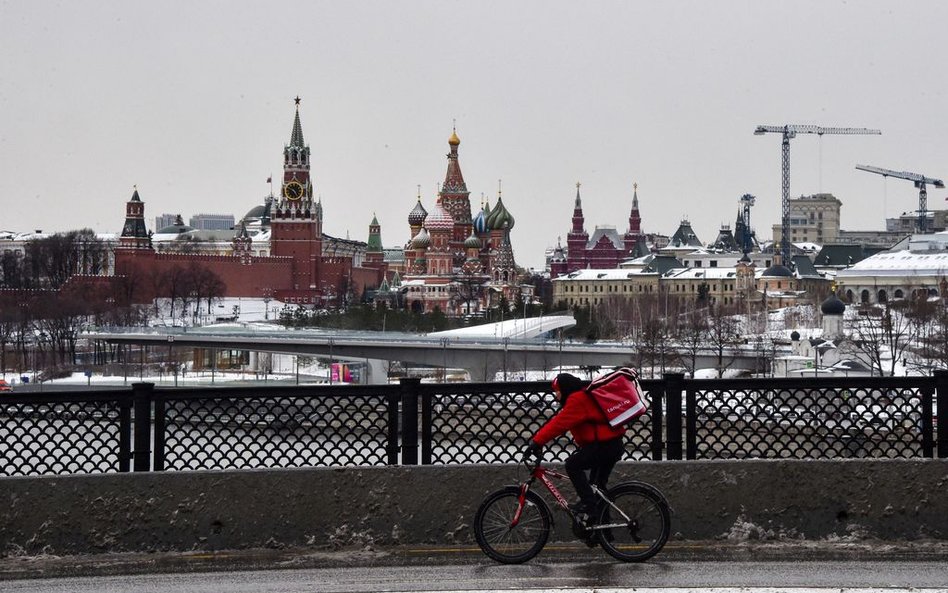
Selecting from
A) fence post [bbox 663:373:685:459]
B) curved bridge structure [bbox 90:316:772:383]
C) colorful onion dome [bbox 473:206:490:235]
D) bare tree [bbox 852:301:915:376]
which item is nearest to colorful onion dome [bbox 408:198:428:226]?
colorful onion dome [bbox 473:206:490:235]

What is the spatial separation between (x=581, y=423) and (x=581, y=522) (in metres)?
0.74

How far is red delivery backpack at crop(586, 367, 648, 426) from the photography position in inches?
416

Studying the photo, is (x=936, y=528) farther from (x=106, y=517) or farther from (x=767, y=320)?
(x=767, y=320)

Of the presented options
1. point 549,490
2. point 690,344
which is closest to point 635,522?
point 549,490

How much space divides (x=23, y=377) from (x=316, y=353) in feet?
49.6

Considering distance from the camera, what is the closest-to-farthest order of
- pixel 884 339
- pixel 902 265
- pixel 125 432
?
pixel 125 432, pixel 884 339, pixel 902 265

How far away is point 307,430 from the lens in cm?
1161

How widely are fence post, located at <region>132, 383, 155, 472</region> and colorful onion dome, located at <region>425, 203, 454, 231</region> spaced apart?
156815 millimetres

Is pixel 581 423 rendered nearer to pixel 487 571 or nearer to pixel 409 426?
pixel 487 571

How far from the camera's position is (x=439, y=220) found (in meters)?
169

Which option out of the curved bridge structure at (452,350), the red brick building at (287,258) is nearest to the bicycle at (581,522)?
the curved bridge structure at (452,350)

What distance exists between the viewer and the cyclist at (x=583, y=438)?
10555 millimetres

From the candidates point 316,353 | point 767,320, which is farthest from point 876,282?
point 316,353

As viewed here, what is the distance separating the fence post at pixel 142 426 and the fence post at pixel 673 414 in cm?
368
